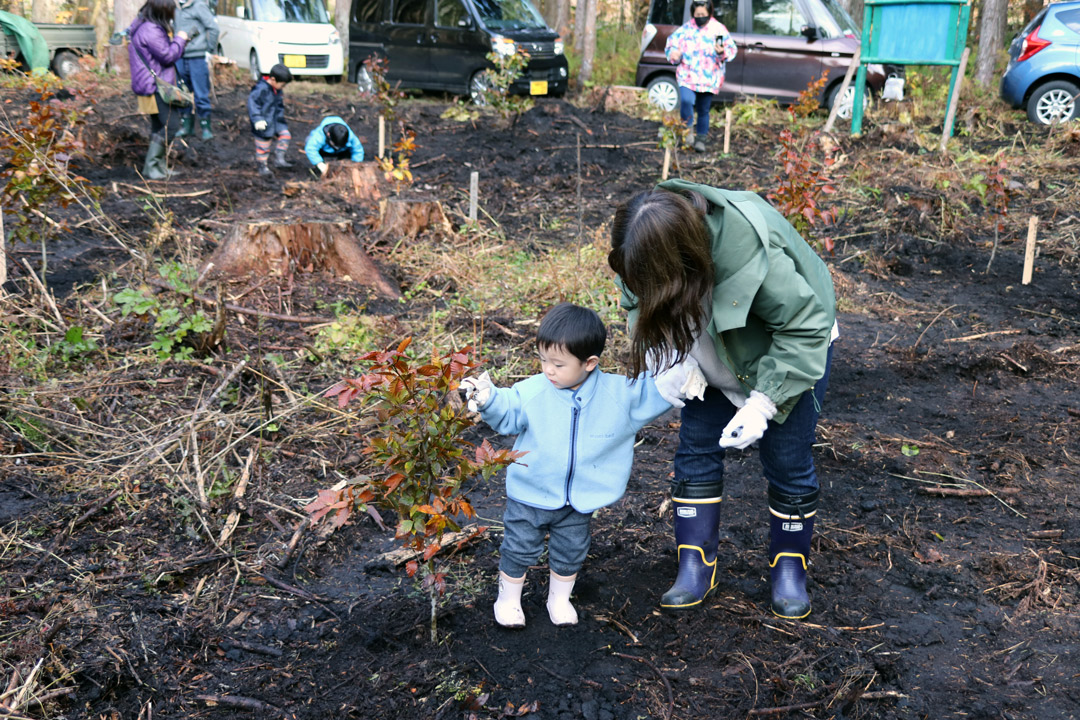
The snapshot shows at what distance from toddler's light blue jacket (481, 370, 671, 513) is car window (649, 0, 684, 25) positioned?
10.8 meters

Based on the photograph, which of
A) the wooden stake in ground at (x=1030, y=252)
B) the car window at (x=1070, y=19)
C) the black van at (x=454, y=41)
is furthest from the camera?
the black van at (x=454, y=41)

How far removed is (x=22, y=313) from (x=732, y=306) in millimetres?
4194

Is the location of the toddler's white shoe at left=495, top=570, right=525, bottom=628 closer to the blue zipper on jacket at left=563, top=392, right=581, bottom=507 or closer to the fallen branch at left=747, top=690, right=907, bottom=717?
the blue zipper on jacket at left=563, top=392, right=581, bottom=507

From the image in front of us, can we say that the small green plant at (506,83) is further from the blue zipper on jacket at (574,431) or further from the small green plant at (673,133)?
the blue zipper on jacket at (574,431)

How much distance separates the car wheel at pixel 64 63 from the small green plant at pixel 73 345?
12517 mm

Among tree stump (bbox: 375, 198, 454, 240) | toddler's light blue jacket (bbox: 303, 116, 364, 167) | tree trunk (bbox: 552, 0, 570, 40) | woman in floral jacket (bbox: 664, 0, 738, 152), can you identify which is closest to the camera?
tree stump (bbox: 375, 198, 454, 240)

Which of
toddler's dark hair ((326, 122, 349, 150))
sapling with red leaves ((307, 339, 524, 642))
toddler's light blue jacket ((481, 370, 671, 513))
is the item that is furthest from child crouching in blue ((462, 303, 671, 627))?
toddler's dark hair ((326, 122, 349, 150))

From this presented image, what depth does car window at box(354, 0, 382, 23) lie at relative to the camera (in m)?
13.7

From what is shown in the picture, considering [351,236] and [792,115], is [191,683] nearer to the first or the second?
[351,236]

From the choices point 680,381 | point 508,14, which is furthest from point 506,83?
point 680,381

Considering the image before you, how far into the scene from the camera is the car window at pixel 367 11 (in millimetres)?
13727

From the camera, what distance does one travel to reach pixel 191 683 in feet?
8.18

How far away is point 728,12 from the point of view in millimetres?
11875

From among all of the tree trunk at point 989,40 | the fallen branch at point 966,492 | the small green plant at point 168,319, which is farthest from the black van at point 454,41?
the fallen branch at point 966,492
